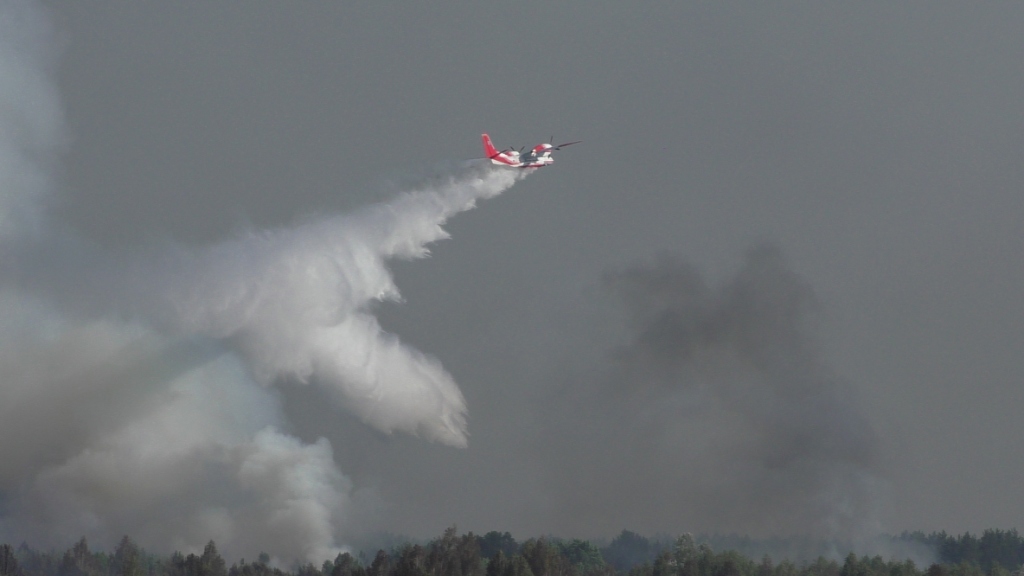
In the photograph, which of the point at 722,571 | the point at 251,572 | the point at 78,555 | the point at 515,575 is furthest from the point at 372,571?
the point at 78,555

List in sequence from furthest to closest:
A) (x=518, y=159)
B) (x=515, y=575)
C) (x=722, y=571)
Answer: (x=722, y=571) → (x=515, y=575) → (x=518, y=159)

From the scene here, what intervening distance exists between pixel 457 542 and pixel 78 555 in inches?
1804

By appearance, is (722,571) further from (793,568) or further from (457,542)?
(457,542)

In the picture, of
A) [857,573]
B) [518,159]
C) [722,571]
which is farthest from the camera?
[857,573]

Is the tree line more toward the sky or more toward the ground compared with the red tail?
more toward the ground

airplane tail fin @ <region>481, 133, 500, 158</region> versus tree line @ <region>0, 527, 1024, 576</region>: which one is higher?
airplane tail fin @ <region>481, 133, 500, 158</region>

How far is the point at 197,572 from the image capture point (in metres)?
170

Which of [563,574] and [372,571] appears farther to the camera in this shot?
[563,574]

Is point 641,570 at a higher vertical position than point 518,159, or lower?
lower

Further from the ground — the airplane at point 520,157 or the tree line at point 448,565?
the airplane at point 520,157

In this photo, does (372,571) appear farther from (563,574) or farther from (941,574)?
(941,574)

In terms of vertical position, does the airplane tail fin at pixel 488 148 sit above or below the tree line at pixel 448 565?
above

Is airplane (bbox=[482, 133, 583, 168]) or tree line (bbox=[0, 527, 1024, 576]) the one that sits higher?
airplane (bbox=[482, 133, 583, 168])

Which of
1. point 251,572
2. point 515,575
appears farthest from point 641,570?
point 251,572
